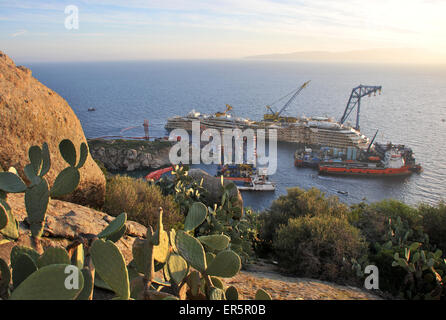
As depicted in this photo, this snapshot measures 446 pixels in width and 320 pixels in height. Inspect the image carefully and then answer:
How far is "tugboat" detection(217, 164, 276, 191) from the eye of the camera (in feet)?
91.4

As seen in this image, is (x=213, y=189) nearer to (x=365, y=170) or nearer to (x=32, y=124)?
(x=32, y=124)

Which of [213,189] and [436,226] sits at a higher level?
[213,189]

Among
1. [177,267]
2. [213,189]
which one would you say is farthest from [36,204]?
[213,189]

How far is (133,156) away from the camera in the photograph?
34.4m

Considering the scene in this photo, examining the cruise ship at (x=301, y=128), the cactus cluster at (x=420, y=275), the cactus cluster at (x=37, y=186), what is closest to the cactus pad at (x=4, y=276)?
the cactus cluster at (x=37, y=186)

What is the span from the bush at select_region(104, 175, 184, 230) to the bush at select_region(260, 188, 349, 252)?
363cm

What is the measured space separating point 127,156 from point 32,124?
99.8ft

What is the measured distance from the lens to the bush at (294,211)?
31.6 feet

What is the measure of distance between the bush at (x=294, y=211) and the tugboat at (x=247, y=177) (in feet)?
54.3

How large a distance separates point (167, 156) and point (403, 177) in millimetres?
26287

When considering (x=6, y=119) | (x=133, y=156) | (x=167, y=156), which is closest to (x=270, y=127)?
(x=167, y=156)

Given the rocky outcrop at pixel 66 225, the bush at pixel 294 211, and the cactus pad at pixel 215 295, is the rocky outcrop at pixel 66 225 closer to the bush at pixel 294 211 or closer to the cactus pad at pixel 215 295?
the cactus pad at pixel 215 295

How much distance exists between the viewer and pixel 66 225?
348 cm
